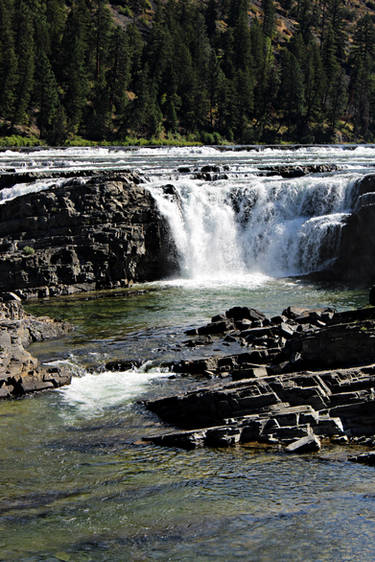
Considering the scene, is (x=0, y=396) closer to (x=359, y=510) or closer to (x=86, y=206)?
(x=359, y=510)

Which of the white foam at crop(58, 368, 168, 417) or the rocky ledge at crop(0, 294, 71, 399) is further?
the rocky ledge at crop(0, 294, 71, 399)

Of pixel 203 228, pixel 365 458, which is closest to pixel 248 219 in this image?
pixel 203 228

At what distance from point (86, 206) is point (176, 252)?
22.0 ft

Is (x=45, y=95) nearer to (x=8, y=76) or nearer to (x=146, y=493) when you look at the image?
(x=8, y=76)

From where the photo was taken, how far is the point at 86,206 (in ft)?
141

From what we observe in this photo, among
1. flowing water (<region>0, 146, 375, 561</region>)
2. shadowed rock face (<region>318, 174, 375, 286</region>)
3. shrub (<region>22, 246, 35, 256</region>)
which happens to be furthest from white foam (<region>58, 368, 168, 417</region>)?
shadowed rock face (<region>318, 174, 375, 286</region>)

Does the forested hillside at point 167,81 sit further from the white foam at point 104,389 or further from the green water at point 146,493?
the green water at point 146,493

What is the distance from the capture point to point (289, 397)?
60.5 ft

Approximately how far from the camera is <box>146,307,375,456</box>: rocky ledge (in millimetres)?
17234

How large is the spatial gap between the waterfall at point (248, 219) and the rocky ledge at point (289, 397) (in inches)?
856

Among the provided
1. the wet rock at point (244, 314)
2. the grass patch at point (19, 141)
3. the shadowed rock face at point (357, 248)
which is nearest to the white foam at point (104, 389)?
the wet rock at point (244, 314)

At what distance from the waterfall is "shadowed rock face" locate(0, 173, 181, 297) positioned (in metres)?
2.21

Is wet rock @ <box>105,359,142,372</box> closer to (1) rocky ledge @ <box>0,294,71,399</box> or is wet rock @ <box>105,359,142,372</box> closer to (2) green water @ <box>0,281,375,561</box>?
(2) green water @ <box>0,281,375,561</box>

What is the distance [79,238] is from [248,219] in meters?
11.7
